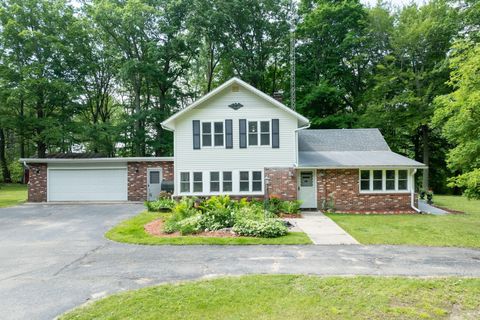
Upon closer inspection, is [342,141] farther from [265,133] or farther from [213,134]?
[213,134]

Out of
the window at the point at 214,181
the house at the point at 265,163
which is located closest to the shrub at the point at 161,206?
the house at the point at 265,163

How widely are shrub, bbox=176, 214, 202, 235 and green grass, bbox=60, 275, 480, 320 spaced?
4.30m

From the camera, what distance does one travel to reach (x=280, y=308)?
470 centimetres

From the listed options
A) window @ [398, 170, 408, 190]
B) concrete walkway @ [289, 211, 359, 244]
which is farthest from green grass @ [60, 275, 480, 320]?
window @ [398, 170, 408, 190]

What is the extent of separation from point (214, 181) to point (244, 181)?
159 centimetres

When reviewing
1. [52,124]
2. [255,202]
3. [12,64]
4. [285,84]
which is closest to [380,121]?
[285,84]

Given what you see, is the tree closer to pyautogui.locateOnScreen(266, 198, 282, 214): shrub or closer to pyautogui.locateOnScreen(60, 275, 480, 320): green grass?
pyautogui.locateOnScreen(60, 275, 480, 320): green grass

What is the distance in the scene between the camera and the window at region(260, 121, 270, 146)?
50.5 feet

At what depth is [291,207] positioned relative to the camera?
1365cm

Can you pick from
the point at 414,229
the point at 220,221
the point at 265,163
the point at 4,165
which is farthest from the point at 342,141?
the point at 4,165

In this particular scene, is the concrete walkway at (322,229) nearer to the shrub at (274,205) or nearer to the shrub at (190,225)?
the shrub at (274,205)

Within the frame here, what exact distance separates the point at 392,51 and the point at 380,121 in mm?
6596

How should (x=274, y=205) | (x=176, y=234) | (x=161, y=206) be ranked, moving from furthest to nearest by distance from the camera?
(x=161, y=206)
(x=274, y=205)
(x=176, y=234)

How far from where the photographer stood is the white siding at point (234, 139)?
15320mm
